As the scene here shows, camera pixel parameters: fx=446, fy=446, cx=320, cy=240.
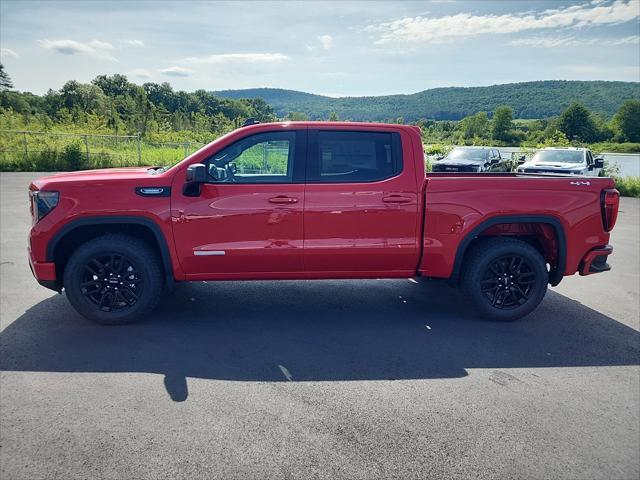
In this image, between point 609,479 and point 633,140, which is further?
point 633,140

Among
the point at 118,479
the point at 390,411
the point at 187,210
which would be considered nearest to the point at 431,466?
the point at 390,411

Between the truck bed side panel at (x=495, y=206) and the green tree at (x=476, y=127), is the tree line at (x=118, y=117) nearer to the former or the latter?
the truck bed side panel at (x=495, y=206)

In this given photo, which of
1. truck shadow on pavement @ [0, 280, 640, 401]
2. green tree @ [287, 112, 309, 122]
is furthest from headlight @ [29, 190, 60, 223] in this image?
green tree @ [287, 112, 309, 122]

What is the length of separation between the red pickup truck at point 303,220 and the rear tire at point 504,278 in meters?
0.01

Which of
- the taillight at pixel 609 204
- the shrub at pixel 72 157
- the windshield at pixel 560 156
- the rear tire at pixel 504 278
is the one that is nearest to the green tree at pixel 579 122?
the windshield at pixel 560 156

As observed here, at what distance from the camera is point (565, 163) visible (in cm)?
1555

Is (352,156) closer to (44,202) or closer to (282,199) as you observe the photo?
(282,199)

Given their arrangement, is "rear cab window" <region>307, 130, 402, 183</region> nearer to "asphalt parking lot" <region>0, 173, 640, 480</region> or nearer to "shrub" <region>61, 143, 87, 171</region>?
"asphalt parking lot" <region>0, 173, 640, 480</region>

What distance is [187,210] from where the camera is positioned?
13.9ft

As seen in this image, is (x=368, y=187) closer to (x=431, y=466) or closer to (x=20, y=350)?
(x=431, y=466)

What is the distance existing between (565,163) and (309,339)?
14.8 metres

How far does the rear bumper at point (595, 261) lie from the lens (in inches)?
184

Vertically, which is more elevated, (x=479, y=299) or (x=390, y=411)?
(x=479, y=299)

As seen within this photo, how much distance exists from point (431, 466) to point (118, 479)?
1.69 m
